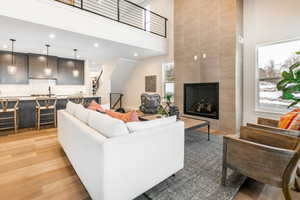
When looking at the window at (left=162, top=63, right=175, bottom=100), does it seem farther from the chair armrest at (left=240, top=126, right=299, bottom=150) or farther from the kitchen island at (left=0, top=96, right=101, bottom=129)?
the kitchen island at (left=0, top=96, right=101, bottom=129)

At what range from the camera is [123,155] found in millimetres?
1382

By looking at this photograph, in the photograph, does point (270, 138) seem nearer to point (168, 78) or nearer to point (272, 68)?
point (272, 68)

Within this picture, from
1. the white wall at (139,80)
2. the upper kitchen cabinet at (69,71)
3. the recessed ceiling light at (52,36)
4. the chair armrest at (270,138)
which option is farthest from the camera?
the upper kitchen cabinet at (69,71)

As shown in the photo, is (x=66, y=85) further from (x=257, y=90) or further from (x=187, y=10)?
(x=257, y=90)

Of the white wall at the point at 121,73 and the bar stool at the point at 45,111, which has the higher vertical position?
the white wall at the point at 121,73

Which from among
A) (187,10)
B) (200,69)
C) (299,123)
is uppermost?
(187,10)

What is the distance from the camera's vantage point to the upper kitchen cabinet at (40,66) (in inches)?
223

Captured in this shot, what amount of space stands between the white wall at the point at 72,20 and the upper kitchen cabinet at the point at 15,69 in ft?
10.9

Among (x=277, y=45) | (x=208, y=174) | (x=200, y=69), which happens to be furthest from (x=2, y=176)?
(x=277, y=45)

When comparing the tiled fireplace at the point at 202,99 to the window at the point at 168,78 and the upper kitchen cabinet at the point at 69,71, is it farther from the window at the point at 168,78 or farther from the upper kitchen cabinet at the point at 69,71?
the upper kitchen cabinet at the point at 69,71

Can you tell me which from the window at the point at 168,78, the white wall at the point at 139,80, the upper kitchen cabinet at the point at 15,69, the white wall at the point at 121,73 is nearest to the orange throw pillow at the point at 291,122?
the window at the point at 168,78

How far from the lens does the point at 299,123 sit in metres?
1.93

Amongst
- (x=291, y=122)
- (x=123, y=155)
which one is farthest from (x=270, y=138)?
(x=123, y=155)

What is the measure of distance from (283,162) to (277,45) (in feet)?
11.5
